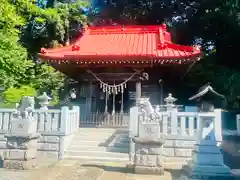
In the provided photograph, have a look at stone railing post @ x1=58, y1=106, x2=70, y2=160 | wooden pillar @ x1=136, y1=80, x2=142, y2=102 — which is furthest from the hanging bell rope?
stone railing post @ x1=58, y1=106, x2=70, y2=160

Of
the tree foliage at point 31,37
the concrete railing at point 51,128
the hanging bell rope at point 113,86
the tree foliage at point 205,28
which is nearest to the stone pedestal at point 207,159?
the concrete railing at point 51,128

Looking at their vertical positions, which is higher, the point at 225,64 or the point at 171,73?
the point at 225,64

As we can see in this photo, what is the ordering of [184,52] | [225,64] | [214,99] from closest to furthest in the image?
[214,99]
[184,52]
[225,64]

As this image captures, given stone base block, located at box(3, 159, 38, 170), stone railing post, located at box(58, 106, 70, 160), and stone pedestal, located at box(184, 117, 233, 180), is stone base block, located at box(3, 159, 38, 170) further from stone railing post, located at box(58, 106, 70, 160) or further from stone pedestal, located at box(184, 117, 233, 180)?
stone pedestal, located at box(184, 117, 233, 180)

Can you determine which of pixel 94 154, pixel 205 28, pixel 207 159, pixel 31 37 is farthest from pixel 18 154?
pixel 205 28

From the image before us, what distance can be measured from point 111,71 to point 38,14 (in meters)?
8.82

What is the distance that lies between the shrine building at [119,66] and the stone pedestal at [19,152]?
16.3ft

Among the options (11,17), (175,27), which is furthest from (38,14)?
(175,27)

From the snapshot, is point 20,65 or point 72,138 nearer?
point 72,138

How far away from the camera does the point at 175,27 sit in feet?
63.8

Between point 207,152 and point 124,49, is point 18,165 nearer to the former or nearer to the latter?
point 207,152

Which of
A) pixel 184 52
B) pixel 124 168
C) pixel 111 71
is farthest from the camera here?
pixel 111 71

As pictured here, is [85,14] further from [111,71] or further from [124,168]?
[124,168]

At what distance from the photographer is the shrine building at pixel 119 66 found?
10883mm
